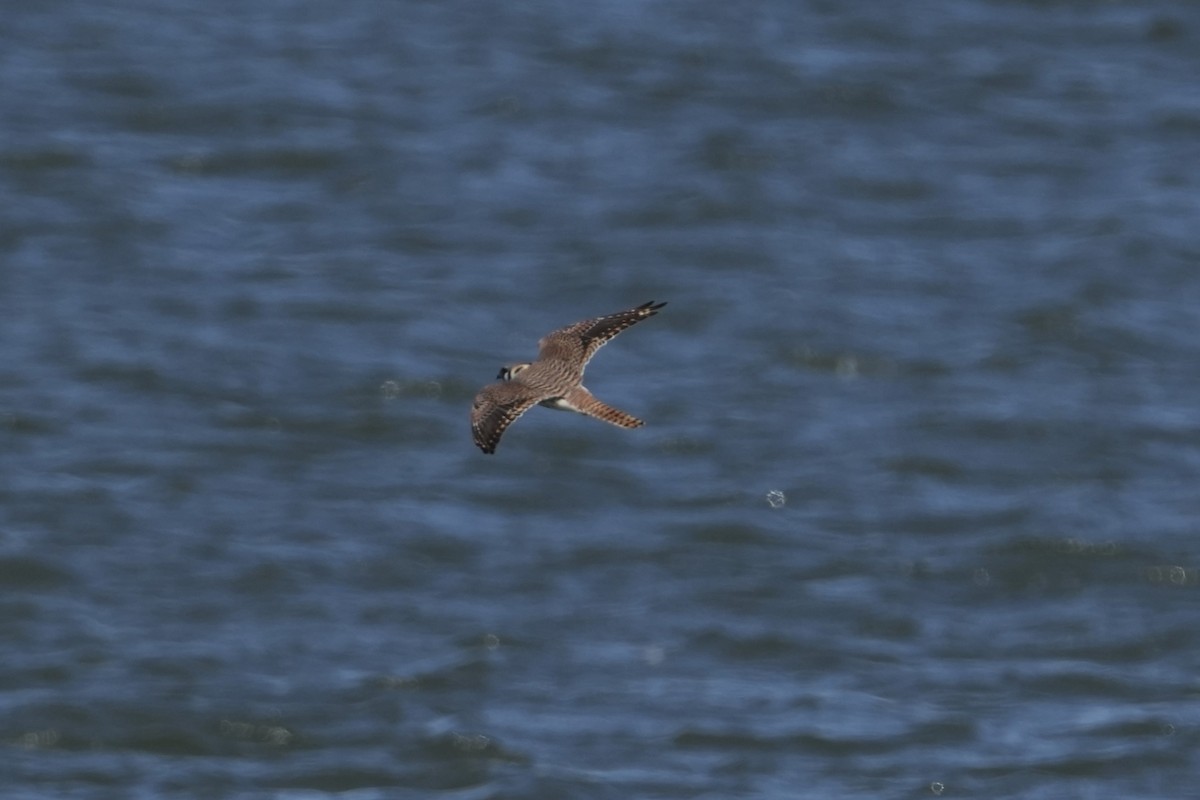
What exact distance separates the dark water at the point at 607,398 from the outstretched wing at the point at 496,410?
8.01 meters

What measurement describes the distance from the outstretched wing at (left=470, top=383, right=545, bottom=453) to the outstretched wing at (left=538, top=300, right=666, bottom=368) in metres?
0.49

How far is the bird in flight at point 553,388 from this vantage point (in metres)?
8.11

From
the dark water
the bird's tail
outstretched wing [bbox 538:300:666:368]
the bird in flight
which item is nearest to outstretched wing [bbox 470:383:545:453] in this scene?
the bird in flight

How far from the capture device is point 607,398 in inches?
833

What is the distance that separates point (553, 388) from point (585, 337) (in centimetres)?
82

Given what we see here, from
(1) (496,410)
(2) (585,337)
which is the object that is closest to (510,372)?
(2) (585,337)

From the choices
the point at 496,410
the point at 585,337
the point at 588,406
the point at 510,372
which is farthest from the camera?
the point at 585,337

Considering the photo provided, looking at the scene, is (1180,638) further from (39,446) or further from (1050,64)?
(1050,64)

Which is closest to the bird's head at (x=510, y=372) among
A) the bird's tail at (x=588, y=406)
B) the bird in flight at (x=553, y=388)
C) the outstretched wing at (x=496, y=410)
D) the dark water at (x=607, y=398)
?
the bird in flight at (x=553, y=388)

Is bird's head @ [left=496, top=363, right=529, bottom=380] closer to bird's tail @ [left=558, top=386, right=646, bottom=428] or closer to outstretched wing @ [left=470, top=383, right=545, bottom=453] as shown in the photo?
outstretched wing @ [left=470, top=383, right=545, bottom=453]

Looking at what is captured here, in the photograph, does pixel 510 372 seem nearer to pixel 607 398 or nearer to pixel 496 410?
pixel 496 410

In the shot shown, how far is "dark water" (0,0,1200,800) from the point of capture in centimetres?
1728

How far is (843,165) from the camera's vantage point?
27.1 m

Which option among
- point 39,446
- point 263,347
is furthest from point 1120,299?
point 39,446
